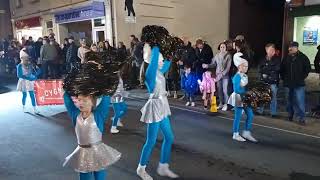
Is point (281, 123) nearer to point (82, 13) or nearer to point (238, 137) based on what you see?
point (238, 137)

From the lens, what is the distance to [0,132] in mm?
8305

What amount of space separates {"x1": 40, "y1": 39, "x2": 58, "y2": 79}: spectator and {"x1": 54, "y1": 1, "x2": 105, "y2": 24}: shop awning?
2.63 metres

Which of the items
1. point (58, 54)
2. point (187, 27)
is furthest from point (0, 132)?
point (187, 27)

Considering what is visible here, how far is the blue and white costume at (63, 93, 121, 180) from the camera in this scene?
144 inches

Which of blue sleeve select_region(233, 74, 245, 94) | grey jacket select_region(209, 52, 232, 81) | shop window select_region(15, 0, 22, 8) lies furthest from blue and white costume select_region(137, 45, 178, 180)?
shop window select_region(15, 0, 22, 8)

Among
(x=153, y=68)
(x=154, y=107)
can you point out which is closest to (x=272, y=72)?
(x=154, y=107)

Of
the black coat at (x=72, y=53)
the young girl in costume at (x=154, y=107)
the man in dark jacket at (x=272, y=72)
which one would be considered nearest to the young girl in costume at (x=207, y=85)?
the man in dark jacket at (x=272, y=72)

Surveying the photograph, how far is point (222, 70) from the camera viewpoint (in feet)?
33.0

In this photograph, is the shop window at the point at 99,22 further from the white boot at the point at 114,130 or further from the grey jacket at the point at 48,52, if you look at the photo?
the white boot at the point at 114,130

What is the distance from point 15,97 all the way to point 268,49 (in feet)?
31.2

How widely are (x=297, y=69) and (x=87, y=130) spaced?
6.16 m

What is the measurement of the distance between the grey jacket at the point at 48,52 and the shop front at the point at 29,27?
8.46m

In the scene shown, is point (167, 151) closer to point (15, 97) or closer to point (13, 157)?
point (13, 157)

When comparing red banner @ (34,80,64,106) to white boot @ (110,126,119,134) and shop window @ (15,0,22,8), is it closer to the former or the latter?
white boot @ (110,126,119,134)
